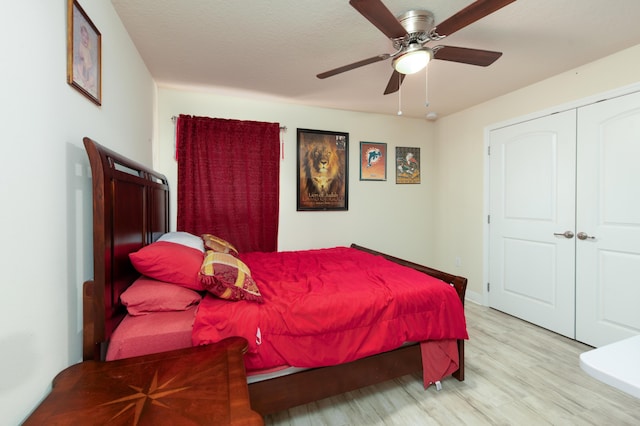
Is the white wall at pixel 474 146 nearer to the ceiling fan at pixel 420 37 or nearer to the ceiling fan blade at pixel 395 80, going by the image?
the ceiling fan at pixel 420 37

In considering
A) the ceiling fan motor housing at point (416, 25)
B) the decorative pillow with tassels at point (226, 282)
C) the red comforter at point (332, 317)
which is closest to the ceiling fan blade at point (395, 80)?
the ceiling fan motor housing at point (416, 25)

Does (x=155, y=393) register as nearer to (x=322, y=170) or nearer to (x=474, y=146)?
(x=322, y=170)

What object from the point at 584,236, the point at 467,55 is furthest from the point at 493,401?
the point at 467,55

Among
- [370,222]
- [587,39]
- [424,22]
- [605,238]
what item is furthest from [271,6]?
[605,238]

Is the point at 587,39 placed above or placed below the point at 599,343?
above

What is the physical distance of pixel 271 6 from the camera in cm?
169

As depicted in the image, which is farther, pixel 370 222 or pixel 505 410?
pixel 370 222

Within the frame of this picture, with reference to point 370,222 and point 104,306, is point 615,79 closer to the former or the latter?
point 370,222

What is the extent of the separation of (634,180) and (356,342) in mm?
2611

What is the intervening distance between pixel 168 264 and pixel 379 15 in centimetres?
167

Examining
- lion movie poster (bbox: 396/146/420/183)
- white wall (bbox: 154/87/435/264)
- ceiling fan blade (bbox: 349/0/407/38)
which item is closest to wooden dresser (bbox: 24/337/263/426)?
→ ceiling fan blade (bbox: 349/0/407/38)

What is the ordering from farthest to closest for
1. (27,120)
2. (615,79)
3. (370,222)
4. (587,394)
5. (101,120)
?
(370,222), (615,79), (587,394), (101,120), (27,120)

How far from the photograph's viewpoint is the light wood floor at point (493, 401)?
5.26ft

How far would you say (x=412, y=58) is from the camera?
1678 millimetres
